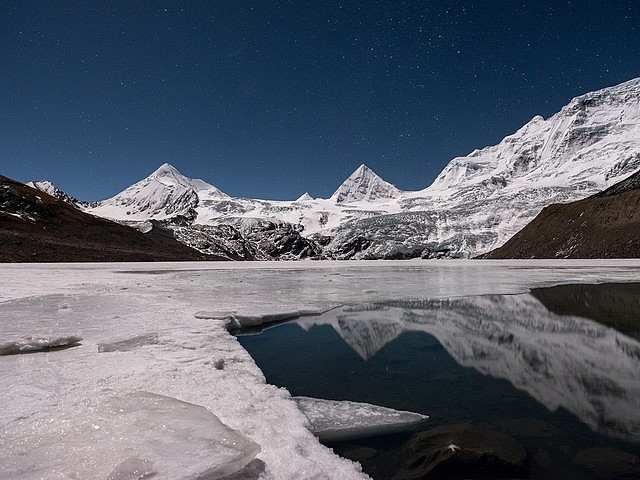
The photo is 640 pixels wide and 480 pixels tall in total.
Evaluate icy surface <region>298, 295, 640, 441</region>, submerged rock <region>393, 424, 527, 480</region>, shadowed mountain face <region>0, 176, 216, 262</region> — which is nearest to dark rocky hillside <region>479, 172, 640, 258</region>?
icy surface <region>298, 295, 640, 441</region>

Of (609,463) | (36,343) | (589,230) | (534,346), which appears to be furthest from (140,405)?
(589,230)

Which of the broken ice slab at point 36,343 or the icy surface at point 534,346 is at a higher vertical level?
the icy surface at point 534,346

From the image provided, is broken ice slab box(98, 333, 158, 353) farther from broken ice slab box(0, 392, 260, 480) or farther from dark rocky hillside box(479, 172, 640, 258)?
dark rocky hillside box(479, 172, 640, 258)

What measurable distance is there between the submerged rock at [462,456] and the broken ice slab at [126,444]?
1285 mm

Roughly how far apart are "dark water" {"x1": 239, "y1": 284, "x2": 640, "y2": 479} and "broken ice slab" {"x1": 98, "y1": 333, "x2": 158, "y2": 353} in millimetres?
1570

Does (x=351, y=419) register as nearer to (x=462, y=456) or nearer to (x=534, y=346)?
(x=462, y=456)

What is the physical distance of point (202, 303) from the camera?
9.95 meters

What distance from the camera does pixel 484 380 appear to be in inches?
194

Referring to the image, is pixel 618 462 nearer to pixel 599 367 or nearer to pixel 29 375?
pixel 599 367

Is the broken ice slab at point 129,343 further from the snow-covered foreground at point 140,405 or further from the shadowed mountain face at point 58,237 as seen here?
the shadowed mountain face at point 58,237

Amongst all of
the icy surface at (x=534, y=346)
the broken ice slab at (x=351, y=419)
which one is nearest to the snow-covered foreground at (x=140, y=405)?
the broken ice slab at (x=351, y=419)

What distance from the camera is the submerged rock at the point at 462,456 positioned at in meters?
2.84

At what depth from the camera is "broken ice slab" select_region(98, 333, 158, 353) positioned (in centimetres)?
513

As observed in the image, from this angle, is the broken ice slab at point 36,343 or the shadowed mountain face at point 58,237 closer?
the broken ice slab at point 36,343
